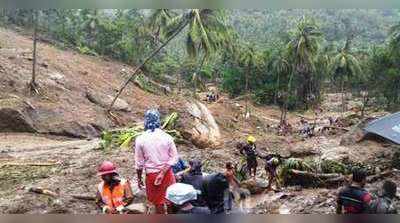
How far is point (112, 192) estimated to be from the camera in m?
3.07

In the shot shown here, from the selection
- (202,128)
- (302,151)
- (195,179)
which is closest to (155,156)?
(195,179)

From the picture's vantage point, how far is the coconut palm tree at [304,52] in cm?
1445

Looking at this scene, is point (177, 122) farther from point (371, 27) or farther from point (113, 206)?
point (371, 27)

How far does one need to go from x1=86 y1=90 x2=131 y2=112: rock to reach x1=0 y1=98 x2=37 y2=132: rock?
1.58 meters

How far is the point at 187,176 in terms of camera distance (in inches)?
132

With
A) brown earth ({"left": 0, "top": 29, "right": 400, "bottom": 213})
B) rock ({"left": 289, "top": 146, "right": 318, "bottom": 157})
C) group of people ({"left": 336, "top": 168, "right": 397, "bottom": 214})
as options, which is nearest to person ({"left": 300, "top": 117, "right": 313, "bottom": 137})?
brown earth ({"left": 0, "top": 29, "right": 400, "bottom": 213})

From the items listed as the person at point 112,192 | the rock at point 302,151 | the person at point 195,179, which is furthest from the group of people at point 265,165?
the person at point 112,192

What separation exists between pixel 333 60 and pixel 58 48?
9.54 meters

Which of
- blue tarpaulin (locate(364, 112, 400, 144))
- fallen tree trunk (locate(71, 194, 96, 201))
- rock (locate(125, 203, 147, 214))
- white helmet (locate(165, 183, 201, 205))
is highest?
white helmet (locate(165, 183, 201, 205))

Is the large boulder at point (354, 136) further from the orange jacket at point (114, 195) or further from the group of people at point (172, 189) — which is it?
the orange jacket at point (114, 195)

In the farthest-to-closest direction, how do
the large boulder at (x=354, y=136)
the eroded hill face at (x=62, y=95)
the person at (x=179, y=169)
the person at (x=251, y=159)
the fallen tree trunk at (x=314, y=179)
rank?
the eroded hill face at (x=62, y=95), the large boulder at (x=354, y=136), the person at (x=251, y=159), the fallen tree trunk at (x=314, y=179), the person at (x=179, y=169)

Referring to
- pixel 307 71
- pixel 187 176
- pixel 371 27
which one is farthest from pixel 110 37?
pixel 371 27

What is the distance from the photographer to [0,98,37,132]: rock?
8.66 meters

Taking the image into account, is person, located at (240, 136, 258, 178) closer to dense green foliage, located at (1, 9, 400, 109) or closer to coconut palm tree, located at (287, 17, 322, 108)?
dense green foliage, located at (1, 9, 400, 109)
